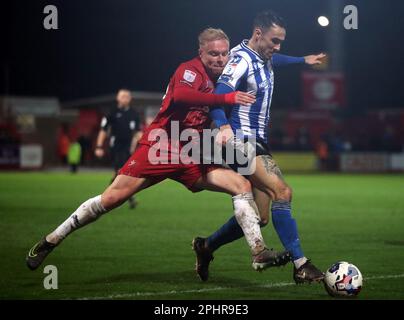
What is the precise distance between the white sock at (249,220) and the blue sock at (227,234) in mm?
684

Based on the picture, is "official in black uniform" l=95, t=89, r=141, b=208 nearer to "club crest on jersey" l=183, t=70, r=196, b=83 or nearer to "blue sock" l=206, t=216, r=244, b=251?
"blue sock" l=206, t=216, r=244, b=251

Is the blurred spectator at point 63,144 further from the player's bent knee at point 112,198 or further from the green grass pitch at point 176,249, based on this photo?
the player's bent knee at point 112,198

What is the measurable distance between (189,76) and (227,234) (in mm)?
1719

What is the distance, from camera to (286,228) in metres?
8.30

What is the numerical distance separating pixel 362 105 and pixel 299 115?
69.4ft

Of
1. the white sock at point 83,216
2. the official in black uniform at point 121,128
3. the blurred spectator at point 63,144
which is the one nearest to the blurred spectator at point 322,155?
the blurred spectator at point 63,144

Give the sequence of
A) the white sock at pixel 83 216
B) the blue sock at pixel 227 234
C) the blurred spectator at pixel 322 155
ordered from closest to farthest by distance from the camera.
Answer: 1. the white sock at pixel 83 216
2. the blue sock at pixel 227 234
3. the blurred spectator at pixel 322 155

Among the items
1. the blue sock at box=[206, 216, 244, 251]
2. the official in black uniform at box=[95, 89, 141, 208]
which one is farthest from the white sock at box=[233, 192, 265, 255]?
the official in black uniform at box=[95, 89, 141, 208]

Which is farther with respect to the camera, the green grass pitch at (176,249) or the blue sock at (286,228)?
the blue sock at (286,228)

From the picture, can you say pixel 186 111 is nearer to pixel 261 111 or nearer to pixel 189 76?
pixel 189 76

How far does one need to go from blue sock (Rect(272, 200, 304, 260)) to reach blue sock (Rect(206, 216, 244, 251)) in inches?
24.9

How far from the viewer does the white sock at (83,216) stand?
8.47 meters

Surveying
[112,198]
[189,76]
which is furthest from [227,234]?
[189,76]

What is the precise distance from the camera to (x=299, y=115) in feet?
165
